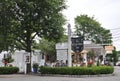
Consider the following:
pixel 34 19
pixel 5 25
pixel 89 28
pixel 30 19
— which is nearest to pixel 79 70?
pixel 34 19

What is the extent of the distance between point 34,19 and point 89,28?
46.4m

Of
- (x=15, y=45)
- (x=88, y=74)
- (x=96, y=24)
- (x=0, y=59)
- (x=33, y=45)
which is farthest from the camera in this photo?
(x=96, y=24)

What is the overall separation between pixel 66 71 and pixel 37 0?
832 centimetres

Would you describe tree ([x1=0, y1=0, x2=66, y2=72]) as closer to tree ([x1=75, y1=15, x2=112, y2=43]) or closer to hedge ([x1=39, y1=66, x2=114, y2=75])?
hedge ([x1=39, y1=66, x2=114, y2=75])

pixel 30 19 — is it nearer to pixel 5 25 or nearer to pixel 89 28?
pixel 5 25

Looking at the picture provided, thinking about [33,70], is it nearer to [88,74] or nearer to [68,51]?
[68,51]

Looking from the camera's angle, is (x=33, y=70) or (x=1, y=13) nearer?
(x=1, y=13)

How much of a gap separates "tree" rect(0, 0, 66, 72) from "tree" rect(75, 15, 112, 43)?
144 feet

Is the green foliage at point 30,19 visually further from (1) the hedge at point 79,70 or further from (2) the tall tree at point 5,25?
(1) the hedge at point 79,70

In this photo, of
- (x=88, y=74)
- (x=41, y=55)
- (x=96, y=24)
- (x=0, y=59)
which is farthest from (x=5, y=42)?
(x=96, y=24)

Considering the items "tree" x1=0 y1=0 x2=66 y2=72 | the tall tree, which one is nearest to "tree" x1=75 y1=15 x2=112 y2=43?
"tree" x1=0 y1=0 x2=66 y2=72

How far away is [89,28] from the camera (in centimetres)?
8162

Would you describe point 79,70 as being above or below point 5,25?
below

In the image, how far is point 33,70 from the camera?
39062mm
